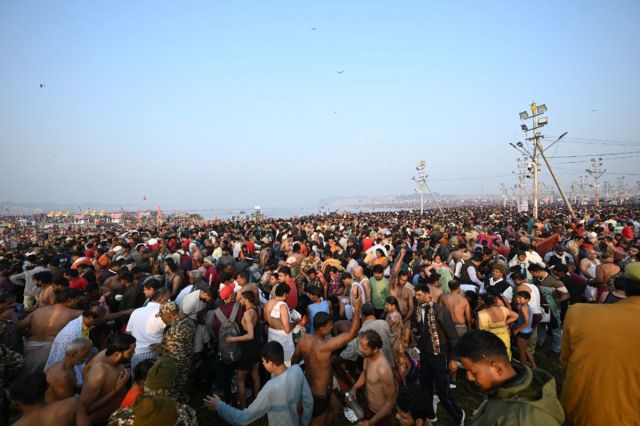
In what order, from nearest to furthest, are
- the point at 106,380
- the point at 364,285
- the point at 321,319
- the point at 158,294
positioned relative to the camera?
the point at 106,380 → the point at 321,319 → the point at 158,294 → the point at 364,285

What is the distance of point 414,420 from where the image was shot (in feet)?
7.57

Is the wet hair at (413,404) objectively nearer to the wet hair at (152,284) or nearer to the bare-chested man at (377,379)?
the bare-chested man at (377,379)

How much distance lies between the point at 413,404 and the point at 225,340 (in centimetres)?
279

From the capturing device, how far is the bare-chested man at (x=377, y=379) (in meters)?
2.90

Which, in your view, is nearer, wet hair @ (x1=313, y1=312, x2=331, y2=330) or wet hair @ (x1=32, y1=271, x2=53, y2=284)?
wet hair @ (x1=313, y1=312, x2=331, y2=330)

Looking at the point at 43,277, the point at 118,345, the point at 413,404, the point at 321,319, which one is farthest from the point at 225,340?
the point at 43,277

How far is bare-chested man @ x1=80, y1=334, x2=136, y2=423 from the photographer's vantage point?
3021 millimetres

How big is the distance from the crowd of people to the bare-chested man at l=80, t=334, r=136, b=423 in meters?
0.01

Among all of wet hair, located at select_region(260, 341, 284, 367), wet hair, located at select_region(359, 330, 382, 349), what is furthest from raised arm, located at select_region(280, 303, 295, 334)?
wet hair, located at select_region(359, 330, 382, 349)

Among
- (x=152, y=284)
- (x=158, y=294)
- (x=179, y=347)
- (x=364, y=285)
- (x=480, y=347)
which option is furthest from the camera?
(x=364, y=285)

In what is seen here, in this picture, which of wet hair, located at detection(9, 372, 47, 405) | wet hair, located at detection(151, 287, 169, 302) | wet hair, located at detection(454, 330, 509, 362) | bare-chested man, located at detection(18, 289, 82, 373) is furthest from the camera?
wet hair, located at detection(151, 287, 169, 302)

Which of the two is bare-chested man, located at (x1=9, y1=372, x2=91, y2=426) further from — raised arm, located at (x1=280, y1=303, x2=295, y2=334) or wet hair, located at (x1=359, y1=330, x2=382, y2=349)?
wet hair, located at (x1=359, y1=330, x2=382, y2=349)

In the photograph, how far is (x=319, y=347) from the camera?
3383mm

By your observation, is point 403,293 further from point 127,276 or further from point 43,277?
point 43,277
